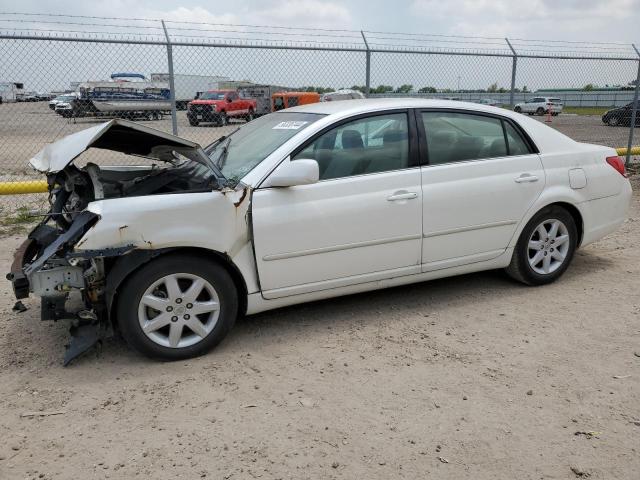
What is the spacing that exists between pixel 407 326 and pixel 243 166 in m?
1.66

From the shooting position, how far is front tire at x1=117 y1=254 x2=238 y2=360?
136 inches

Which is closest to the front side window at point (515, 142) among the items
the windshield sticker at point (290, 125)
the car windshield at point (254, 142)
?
the car windshield at point (254, 142)

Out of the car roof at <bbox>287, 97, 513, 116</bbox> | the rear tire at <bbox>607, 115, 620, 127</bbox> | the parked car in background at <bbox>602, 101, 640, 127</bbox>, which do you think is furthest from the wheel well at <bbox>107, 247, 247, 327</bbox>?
the rear tire at <bbox>607, 115, 620, 127</bbox>

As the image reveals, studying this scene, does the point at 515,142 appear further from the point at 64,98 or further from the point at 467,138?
the point at 64,98

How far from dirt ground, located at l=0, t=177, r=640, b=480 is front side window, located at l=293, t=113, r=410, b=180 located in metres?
1.14

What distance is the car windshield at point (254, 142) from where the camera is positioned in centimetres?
398

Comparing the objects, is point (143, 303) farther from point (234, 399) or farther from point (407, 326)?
point (407, 326)

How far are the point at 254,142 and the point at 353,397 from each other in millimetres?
2093

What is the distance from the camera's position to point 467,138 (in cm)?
448

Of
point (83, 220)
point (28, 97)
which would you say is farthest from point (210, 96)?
point (83, 220)

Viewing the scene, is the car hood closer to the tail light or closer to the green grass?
the tail light

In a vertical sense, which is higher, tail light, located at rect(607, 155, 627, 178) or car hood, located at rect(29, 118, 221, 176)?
car hood, located at rect(29, 118, 221, 176)

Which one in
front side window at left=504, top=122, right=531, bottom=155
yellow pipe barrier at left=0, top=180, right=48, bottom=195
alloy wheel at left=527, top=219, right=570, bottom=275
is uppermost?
front side window at left=504, top=122, right=531, bottom=155

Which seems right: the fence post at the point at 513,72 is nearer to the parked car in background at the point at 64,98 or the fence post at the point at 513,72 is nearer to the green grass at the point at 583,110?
the parked car in background at the point at 64,98
